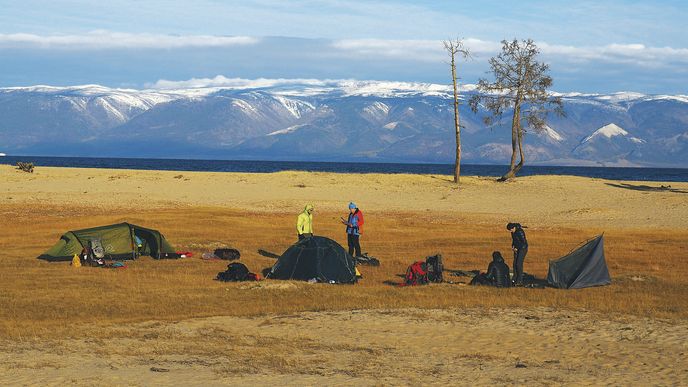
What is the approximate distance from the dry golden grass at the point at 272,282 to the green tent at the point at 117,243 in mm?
686

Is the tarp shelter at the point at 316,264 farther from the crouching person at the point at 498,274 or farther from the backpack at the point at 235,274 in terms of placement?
the crouching person at the point at 498,274

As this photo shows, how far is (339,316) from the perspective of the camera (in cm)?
2211

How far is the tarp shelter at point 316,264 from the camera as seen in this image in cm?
2798

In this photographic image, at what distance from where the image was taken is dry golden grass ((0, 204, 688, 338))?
23.2 metres

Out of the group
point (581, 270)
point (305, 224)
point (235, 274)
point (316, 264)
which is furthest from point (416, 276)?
point (305, 224)

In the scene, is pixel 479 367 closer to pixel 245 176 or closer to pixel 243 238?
pixel 243 238

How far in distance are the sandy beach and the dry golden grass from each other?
0.21 ft

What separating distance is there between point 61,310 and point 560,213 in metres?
38.4

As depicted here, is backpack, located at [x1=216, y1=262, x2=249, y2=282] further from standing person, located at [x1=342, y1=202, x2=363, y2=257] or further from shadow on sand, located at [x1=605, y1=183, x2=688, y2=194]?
shadow on sand, located at [x1=605, y1=183, x2=688, y2=194]

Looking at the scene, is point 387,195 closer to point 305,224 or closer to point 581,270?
point 305,224

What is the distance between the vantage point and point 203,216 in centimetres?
4969

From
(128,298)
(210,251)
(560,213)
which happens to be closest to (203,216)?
(210,251)

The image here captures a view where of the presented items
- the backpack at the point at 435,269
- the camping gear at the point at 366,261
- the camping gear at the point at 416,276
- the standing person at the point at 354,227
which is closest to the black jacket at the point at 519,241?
the backpack at the point at 435,269

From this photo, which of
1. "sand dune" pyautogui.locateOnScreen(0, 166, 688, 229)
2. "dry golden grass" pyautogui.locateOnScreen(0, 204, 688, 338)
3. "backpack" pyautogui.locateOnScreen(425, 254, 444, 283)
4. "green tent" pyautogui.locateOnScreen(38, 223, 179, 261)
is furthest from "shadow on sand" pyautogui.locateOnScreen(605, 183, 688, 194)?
"green tent" pyautogui.locateOnScreen(38, 223, 179, 261)
